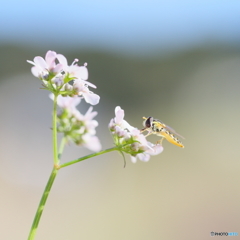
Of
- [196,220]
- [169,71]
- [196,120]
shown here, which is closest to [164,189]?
[196,220]

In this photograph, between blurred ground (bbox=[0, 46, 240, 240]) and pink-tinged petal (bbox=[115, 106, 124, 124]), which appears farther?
blurred ground (bbox=[0, 46, 240, 240])

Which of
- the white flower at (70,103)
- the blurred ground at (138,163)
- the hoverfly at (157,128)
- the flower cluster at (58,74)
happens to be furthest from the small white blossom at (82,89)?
the blurred ground at (138,163)

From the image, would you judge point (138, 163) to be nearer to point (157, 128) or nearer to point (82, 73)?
point (157, 128)

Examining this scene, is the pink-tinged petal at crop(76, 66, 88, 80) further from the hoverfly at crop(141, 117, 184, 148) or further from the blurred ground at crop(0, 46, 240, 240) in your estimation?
the blurred ground at crop(0, 46, 240, 240)

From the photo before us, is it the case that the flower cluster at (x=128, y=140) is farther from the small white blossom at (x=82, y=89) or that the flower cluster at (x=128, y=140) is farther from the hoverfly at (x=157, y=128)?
the hoverfly at (x=157, y=128)

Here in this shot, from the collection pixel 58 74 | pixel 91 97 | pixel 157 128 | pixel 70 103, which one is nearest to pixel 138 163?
pixel 157 128

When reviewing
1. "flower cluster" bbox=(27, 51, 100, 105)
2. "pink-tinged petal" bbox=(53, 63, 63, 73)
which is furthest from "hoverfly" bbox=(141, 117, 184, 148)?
"pink-tinged petal" bbox=(53, 63, 63, 73)
